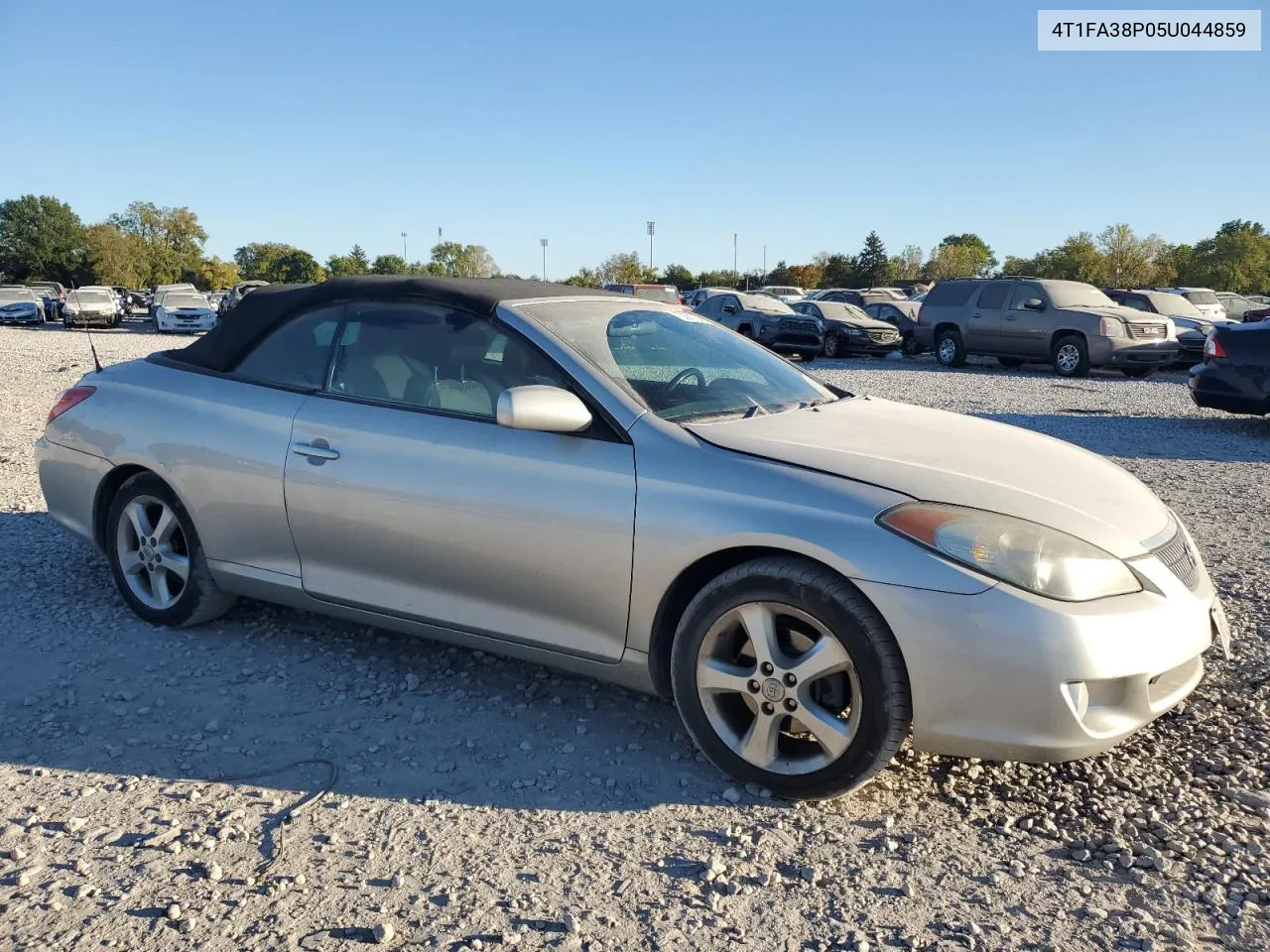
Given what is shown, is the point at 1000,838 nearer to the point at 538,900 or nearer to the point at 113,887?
the point at 538,900

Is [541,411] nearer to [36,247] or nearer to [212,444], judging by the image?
[212,444]

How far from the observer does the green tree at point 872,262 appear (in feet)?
256

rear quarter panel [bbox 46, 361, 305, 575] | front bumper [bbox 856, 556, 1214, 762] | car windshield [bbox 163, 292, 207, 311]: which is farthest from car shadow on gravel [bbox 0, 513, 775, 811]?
car windshield [bbox 163, 292, 207, 311]

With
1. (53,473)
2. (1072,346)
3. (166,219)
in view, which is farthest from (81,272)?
(53,473)

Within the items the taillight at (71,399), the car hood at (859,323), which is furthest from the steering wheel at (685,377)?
the car hood at (859,323)

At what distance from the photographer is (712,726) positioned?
3010 mm

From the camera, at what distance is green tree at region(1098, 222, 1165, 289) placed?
5472cm

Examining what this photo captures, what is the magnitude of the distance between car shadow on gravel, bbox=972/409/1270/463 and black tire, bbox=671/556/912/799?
6.14 m

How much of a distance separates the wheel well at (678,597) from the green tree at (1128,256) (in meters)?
58.7

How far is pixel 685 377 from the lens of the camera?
3.69 meters

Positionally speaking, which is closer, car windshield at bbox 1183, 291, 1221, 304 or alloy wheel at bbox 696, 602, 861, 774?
alloy wheel at bbox 696, 602, 861, 774

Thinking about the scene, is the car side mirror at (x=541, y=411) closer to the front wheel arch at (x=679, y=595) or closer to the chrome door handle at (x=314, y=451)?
the front wheel arch at (x=679, y=595)

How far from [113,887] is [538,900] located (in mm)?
1062

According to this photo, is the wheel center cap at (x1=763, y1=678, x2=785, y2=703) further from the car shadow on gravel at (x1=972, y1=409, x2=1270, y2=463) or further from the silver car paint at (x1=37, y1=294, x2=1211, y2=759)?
the car shadow on gravel at (x1=972, y1=409, x2=1270, y2=463)
